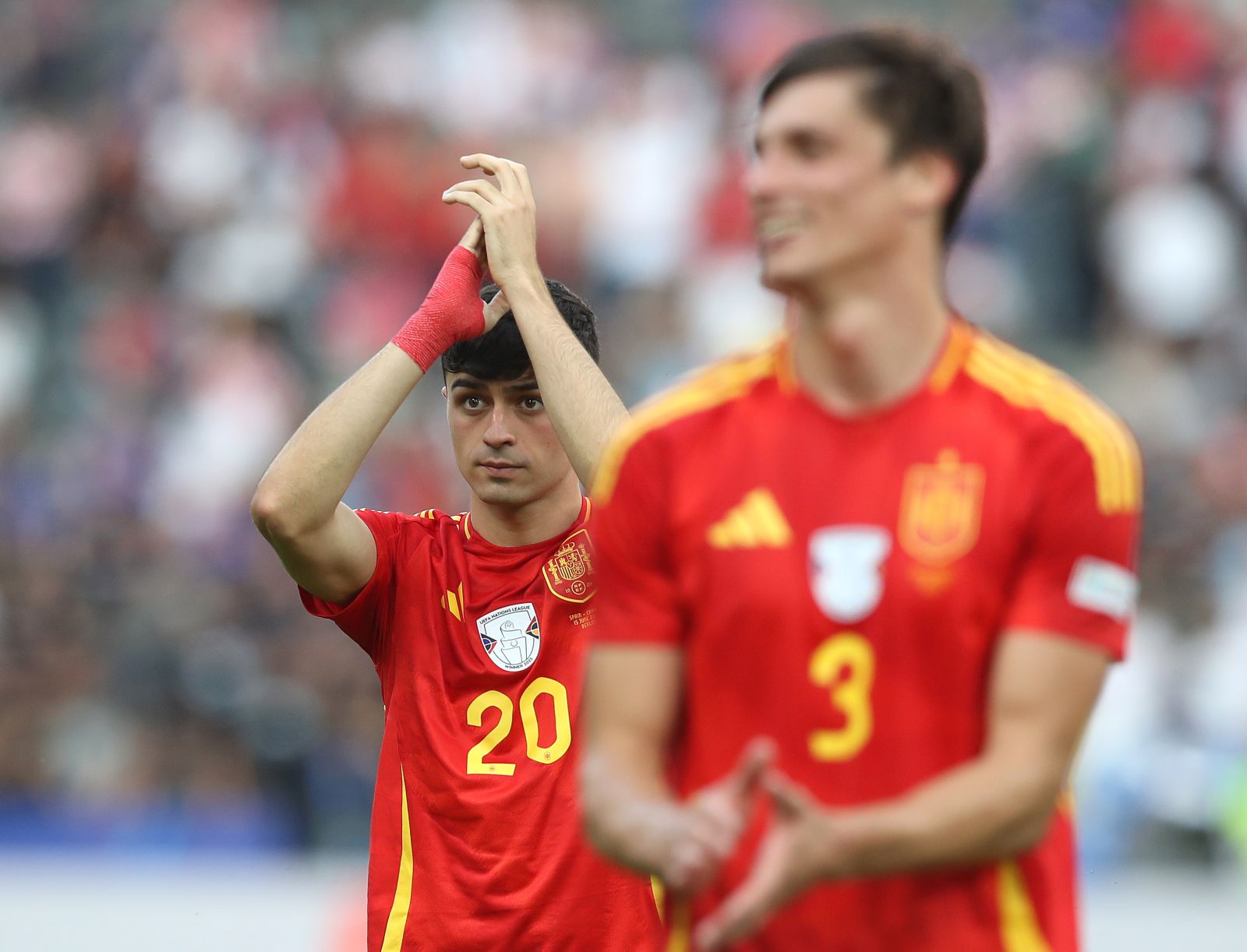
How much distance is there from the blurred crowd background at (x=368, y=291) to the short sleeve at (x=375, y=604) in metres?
5.21

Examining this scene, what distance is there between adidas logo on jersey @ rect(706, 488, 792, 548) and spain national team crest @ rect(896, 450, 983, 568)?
0.20 m

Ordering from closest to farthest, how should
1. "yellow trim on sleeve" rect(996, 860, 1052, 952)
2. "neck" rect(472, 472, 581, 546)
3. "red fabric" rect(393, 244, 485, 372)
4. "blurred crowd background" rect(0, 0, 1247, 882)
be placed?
"yellow trim on sleeve" rect(996, 860, 1052, 952) → "red fabric" rect(393, 244, 485, 372) → "neck" rect(472, 472, 581, 546) → "blurred crowd background" rect(0, 0, 1247, 882)

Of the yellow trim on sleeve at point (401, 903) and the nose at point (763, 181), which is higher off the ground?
the nose at point (763, 181)

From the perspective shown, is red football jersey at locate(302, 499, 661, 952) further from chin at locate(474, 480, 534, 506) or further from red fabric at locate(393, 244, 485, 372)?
red fabric at locate(393, 244, 485, 372)

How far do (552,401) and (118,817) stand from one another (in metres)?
6.16

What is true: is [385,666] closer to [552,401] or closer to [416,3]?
→ [552,401]

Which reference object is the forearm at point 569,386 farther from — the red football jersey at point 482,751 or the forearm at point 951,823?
the forearm at point 951,823

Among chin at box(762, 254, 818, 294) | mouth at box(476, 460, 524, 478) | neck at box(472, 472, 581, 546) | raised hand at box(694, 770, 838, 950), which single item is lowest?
raised hand at box(694, 770, 838, 950)

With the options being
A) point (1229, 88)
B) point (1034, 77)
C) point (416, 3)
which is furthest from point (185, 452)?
point (1229, 88)

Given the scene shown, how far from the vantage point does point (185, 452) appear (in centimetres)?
1262

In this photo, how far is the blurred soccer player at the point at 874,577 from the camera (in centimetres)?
303

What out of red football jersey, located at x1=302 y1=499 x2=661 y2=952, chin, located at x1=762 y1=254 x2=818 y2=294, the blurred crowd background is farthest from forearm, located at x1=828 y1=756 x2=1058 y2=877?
the blurred crowd background

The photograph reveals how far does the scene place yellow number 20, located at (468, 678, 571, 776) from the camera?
4637 mm

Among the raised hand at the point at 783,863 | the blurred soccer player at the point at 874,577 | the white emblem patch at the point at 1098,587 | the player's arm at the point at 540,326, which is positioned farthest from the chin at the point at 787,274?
the player's arm at the point at 540,326
